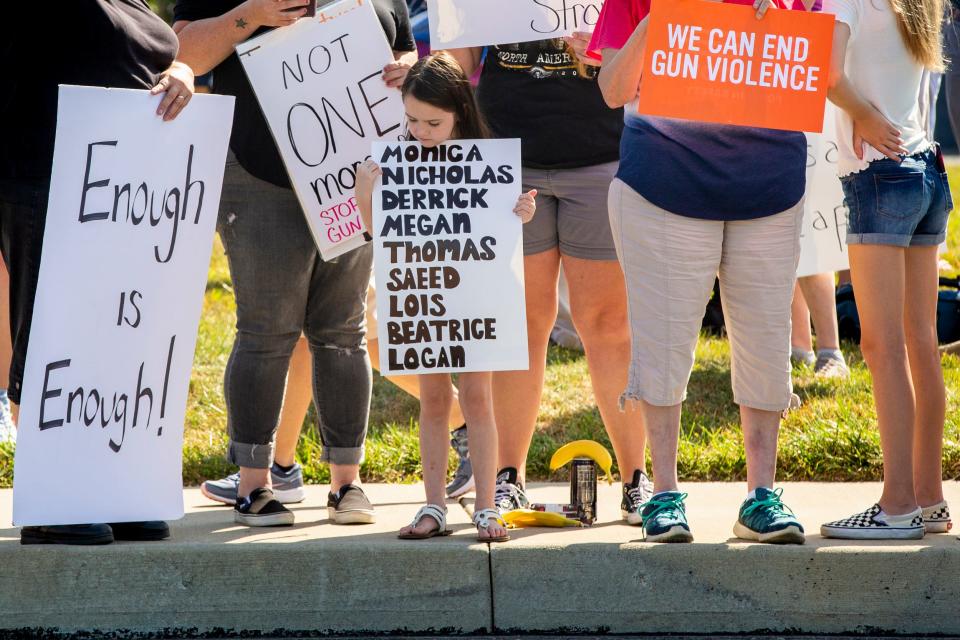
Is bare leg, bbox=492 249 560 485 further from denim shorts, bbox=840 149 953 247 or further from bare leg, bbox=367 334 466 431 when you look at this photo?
denim shorts, bbox=840 149 953 247

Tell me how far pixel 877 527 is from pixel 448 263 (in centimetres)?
157

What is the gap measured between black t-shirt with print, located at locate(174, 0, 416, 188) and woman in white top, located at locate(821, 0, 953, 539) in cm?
181

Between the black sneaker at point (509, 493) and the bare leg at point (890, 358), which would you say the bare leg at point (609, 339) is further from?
the bare leg at point (890, 358)

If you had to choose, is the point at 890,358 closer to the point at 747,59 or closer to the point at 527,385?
the point at 747,59

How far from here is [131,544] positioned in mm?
4105

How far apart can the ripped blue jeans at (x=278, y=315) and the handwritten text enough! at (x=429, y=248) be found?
38 cm

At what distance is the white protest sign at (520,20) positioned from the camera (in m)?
4.68

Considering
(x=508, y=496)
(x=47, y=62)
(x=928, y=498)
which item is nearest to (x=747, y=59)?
(x=928, y=498)

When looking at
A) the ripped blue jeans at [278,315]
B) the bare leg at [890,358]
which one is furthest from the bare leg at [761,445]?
the ripped blue jeans at [278,315]

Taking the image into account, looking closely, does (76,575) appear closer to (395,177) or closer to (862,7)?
(395,177)

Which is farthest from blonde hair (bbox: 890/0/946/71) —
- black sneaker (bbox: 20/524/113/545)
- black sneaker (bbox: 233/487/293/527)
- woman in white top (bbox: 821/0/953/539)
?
black sneaker (bbox: 20/524/113/545)

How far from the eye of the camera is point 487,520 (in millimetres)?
4207

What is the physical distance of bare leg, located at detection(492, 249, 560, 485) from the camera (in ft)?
15.6

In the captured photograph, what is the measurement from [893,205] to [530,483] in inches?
77.8
